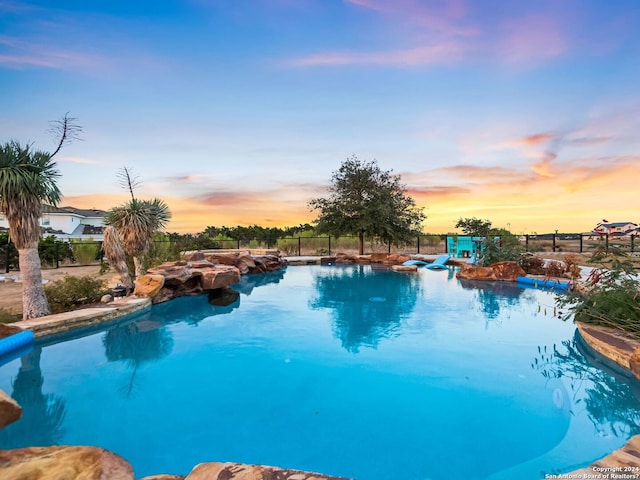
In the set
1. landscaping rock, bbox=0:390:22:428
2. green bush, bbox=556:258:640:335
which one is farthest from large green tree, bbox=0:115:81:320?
green bush, bbox=556:258:640:335

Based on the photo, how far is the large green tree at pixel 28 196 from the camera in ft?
18.2

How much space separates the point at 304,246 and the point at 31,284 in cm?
1613

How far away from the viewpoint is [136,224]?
9078mm

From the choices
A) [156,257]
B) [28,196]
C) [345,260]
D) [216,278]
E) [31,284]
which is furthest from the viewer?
[345,260]

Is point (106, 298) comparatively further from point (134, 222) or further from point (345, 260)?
point (345, 260)

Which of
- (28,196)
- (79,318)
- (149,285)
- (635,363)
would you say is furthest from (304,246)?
(635,363)

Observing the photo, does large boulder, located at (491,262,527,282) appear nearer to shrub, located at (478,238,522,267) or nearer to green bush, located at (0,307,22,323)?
shrub, located at (478,238,522,267)

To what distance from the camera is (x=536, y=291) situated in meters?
9.55

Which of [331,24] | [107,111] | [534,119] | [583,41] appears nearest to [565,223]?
[534,119]

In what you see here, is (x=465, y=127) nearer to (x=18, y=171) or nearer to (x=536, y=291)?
(x=536, y=291)

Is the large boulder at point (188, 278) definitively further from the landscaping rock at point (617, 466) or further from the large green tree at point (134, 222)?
the landscaping rock at point (617, 466)

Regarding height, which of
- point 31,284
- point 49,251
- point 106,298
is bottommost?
point 106,298

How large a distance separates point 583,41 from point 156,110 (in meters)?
11.6

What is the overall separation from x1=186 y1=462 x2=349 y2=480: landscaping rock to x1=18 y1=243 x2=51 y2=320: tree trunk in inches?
233
